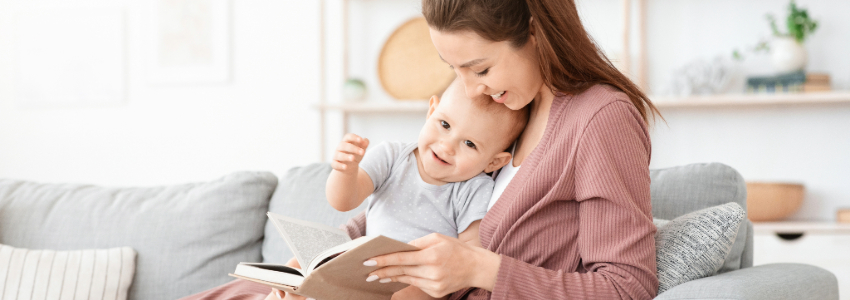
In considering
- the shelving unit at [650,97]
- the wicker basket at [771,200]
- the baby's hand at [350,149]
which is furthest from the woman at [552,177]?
the wicker basket at [771,200]

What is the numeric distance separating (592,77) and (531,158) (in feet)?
0.66

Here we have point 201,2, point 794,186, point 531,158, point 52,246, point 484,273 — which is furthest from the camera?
point 201,2

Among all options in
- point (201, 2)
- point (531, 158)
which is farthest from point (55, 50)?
point (531, 158)

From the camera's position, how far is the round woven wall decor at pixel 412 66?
3291 mm

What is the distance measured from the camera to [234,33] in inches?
147

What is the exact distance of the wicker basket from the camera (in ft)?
9.09

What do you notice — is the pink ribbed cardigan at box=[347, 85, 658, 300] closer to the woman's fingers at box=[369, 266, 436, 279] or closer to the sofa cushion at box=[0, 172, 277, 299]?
the woman's fingers at box=[369, 266, 436, 279]

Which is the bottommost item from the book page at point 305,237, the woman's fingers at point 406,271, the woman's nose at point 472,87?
the woman's fingers at point 406,271

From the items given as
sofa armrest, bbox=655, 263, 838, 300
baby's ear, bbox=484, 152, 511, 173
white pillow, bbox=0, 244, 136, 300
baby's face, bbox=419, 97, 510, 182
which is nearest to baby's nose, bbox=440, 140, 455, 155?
baby's face, bbox=419, 97, 510, 182

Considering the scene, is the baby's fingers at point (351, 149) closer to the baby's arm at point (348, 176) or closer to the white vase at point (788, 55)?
the baby's arm at point (348, 176)

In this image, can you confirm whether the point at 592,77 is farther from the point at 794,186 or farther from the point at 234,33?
the point at 234,33

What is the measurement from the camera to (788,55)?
281 centimetres

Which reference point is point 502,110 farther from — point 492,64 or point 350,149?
point 350,149

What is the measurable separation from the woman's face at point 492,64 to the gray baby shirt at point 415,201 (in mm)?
226
